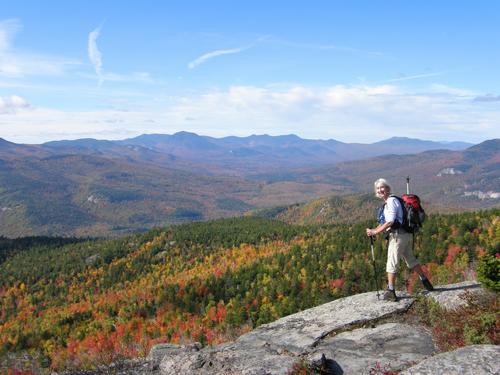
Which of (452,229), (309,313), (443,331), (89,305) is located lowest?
(89,305)

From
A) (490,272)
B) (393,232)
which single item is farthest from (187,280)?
(490,272)

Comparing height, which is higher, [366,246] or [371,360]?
[371,360]

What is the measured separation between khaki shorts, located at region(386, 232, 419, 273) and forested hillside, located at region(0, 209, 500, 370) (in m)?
3.52

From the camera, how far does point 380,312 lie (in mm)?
16078

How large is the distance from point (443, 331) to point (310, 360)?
4441 millimetres

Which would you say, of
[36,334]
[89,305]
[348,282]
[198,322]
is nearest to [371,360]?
[348,282]

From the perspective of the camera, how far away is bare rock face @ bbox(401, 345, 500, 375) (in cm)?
1024

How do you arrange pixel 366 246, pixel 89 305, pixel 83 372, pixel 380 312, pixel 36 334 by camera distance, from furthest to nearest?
A: pixel 89 305, pixel 36 334, pixel 366 246, pixel 380 312, pixel 83 372

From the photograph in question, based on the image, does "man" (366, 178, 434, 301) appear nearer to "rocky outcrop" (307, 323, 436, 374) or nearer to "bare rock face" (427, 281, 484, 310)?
"bare rock face" (427, 281, 484, 310)

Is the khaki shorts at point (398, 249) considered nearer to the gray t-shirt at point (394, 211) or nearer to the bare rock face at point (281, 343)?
the gray t-shirt at point (394, 211)

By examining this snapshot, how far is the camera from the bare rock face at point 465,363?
10.2 metres

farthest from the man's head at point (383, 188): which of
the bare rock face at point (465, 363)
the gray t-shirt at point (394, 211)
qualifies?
the bare rock face at point (465, 363)

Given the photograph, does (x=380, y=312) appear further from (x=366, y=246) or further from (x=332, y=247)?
(x=332, y=247)

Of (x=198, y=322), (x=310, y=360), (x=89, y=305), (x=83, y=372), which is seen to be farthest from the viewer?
(x=89, y=305)
